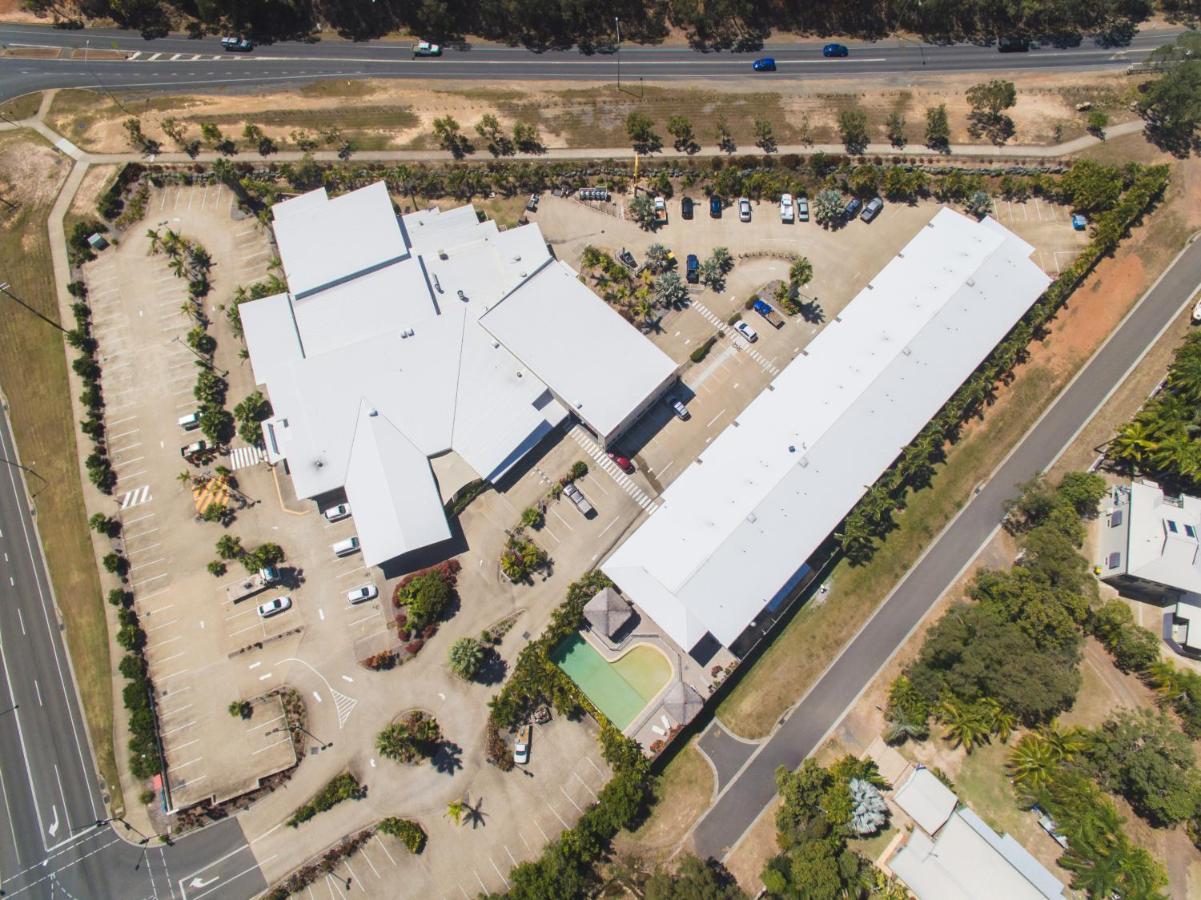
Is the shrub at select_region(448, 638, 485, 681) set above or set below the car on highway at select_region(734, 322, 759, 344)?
below

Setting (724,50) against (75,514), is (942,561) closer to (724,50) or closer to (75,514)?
(724,50)

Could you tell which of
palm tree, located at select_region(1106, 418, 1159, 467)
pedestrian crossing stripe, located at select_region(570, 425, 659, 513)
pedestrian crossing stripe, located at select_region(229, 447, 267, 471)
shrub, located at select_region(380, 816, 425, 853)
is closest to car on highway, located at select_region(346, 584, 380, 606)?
pedestrian crossing stripe, located at select_region(229, 447, 267, 471)

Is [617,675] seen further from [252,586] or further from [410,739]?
[252,586]

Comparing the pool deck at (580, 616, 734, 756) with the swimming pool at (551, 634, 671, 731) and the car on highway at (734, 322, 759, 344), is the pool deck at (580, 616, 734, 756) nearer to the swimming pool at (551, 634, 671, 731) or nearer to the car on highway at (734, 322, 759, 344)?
the swimming pool at (551, 634, 671, 731)

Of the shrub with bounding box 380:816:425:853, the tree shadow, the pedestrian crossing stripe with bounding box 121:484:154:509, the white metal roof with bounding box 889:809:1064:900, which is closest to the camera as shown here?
the white metal roof with bounding box 889:809:1064:900

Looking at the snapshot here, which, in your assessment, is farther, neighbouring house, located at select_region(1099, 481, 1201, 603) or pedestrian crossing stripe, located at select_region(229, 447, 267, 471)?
pedestrian crossing stripe, located at select_region(229, 447, 267, 471)

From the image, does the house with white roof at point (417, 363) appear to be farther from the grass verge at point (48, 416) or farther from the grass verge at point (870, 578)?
the grass verge at point (870, 578)

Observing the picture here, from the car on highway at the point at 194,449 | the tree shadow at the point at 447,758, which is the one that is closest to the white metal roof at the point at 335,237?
the car on highway at the point at 194,449
